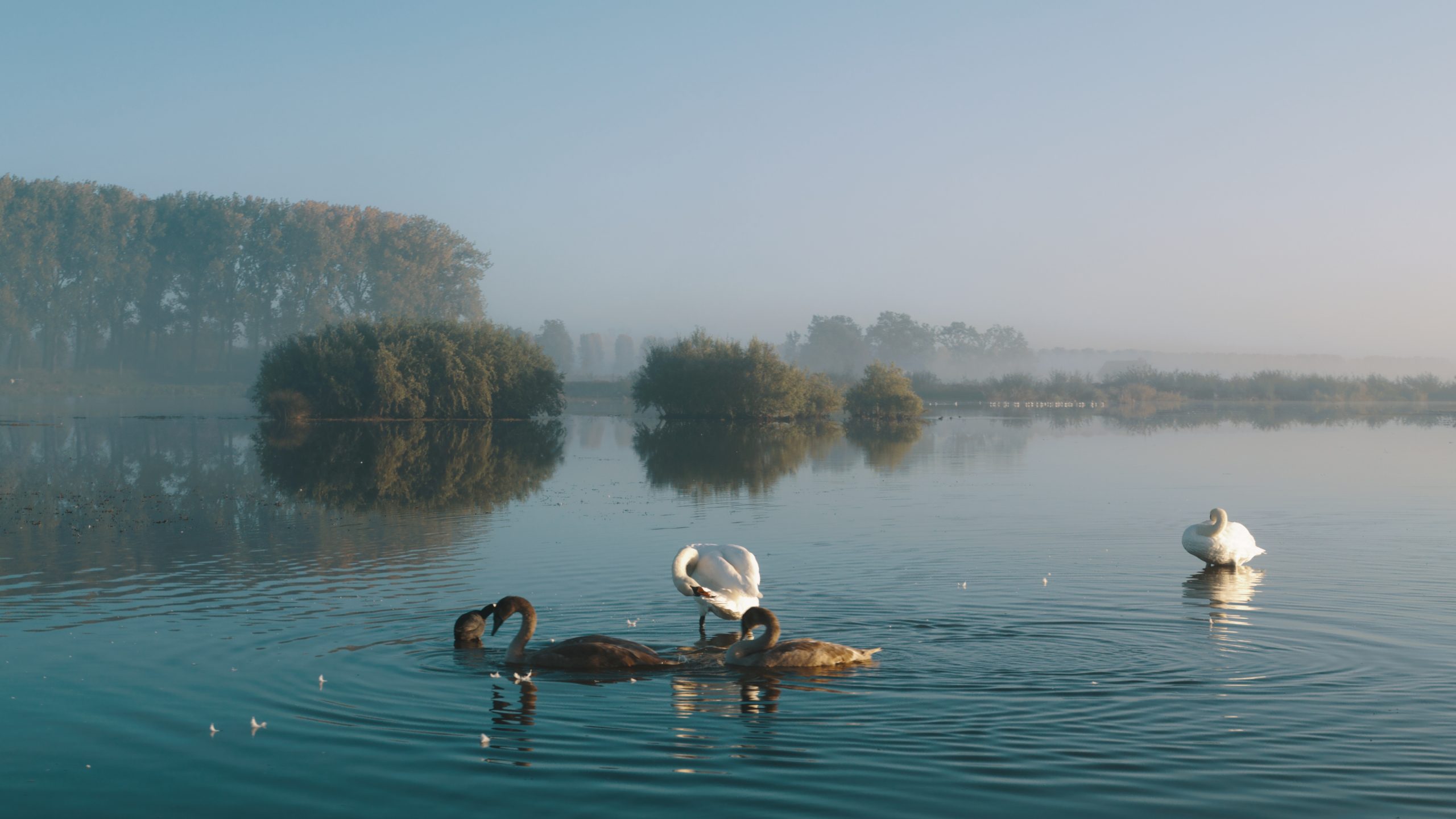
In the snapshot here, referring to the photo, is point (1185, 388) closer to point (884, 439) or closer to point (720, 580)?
point (884, 439)

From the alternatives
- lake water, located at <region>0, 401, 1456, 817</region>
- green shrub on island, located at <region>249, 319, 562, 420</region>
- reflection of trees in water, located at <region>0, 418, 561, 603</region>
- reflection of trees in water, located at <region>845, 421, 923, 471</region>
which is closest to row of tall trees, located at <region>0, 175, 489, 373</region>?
green shrub on island, located at <region>249, 319, 562, 420</region>

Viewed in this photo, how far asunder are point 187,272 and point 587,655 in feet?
378

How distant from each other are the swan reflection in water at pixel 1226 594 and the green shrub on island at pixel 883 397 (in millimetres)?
50471

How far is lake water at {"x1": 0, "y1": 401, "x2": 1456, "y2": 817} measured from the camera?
692cm

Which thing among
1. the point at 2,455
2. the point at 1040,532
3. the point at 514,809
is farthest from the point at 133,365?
the point at 514,809

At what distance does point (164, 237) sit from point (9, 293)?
45.6 feet

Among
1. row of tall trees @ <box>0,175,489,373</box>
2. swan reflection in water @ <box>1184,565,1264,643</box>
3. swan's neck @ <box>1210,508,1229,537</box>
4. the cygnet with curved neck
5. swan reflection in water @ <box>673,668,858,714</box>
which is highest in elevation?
row of tall trees @ <box>0,175,489,373</box>

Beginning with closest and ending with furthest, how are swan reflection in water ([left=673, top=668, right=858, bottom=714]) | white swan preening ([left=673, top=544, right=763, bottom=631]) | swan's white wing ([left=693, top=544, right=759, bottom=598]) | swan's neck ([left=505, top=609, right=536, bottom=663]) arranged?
swan reflection in water ([left=673, top=668, right=858, bottom=714]) < swan's neck ([left=505, top=609, right=536, bottom=663]) < white swan preening ([left=673, top=544, right=763, bottom=631]) < swan's white wing ([left=693, top=544, right=759, bottom=598])

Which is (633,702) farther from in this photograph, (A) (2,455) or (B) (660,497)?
(A) (2,455)

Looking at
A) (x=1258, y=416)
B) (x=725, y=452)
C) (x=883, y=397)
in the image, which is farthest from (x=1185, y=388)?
(x=725, y=452)

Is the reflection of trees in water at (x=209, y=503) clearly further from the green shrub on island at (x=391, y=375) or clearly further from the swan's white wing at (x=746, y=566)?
the green shrub on island at (x=391, y=375)

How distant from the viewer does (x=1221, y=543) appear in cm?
1496

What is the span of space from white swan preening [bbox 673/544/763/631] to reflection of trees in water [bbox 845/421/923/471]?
1959cm

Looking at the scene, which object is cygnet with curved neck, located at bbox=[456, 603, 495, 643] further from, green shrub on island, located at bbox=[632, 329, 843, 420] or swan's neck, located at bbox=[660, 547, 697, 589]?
green shrub on island, located at bbox=[632, 329, 843, 420]
